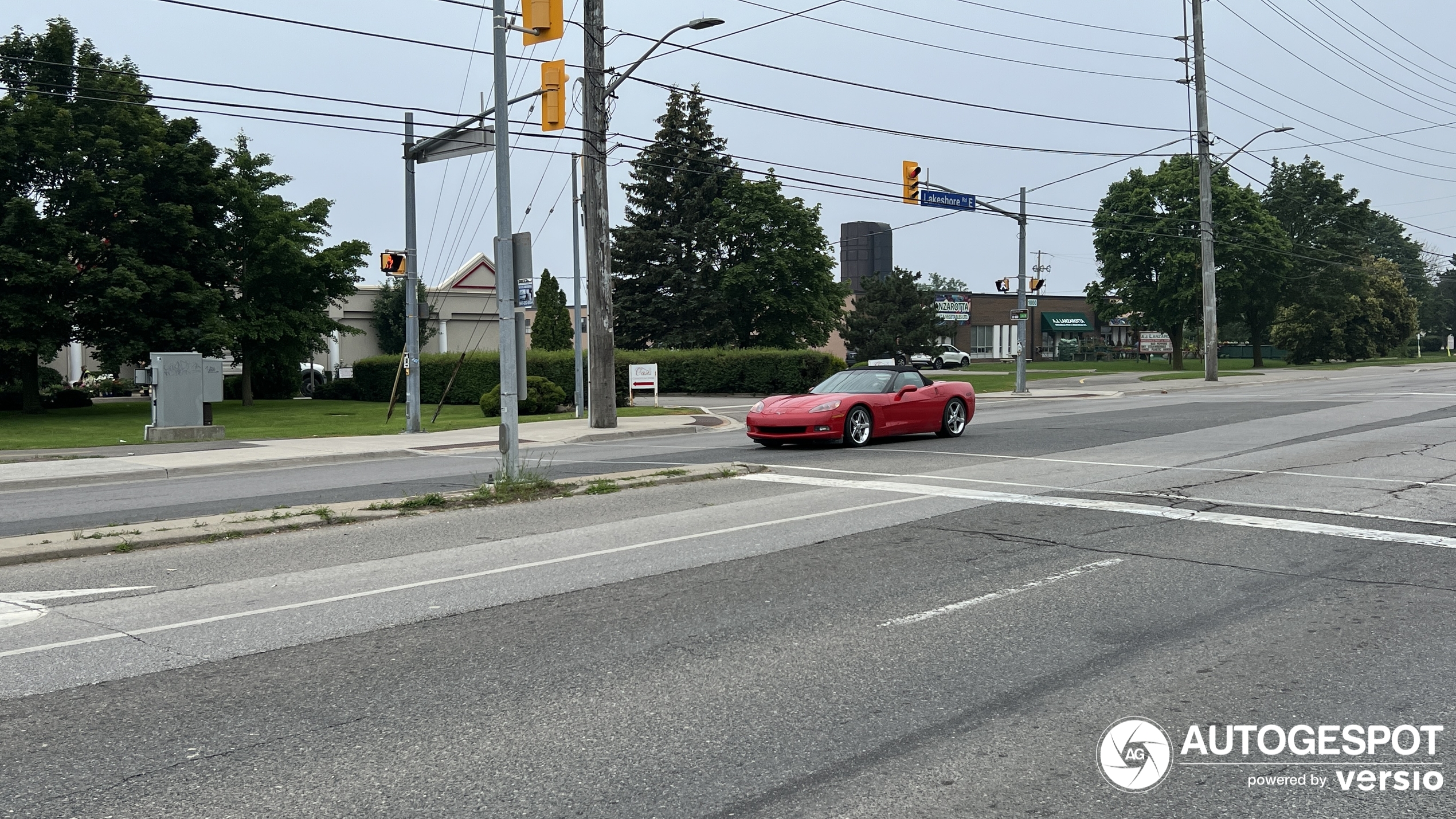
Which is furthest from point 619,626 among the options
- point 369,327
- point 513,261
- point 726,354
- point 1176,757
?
point 369,327

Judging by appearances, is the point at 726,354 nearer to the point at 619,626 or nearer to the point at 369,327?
the point at 369,327

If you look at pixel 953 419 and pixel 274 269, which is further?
pixel 274 269

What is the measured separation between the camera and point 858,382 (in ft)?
56.9

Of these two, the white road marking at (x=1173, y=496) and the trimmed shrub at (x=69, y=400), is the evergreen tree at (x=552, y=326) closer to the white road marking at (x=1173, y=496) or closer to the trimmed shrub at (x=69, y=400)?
the trimmed shrub at (x=69, y=400)

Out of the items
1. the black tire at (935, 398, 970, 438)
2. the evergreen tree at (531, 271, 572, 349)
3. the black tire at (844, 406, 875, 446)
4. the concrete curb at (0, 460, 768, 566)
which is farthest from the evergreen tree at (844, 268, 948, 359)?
the concrete curb at (0, 460, 768, 566)

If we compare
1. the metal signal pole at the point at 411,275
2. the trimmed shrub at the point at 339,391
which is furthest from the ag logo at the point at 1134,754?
the trimmed shrub at the point at 339,391

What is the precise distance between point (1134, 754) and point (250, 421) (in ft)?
103

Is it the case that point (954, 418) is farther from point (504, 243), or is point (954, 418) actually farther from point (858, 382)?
point (504, 243)

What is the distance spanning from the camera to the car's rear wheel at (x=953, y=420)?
18078 millimetres

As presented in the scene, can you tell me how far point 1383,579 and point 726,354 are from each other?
3602 cm

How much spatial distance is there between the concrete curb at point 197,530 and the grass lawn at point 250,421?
13.1m

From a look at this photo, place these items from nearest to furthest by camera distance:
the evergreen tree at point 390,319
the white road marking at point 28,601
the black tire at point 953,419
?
the white road marking at point 28,601 → the black tire at point 953,419 → the evergreen tree at point 390,319

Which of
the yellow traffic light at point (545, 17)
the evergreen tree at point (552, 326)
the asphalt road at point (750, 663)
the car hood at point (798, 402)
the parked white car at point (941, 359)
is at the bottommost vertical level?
the asphalt road at point (750, 663)

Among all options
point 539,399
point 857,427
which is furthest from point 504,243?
point 539,399
